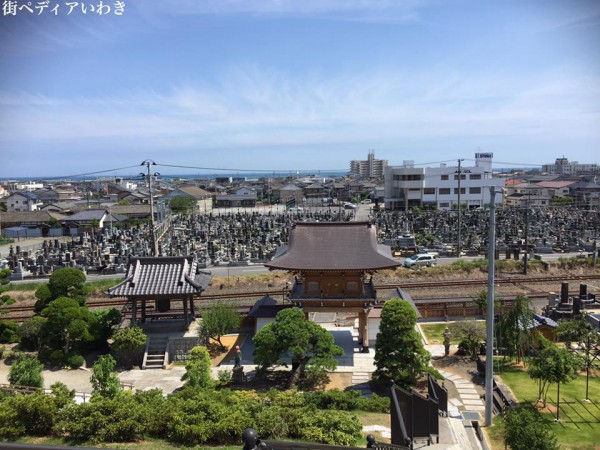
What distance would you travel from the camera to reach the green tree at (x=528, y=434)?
11.9 meters

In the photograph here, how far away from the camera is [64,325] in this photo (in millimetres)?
21594

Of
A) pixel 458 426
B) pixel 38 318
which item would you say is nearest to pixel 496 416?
pixel 458 426

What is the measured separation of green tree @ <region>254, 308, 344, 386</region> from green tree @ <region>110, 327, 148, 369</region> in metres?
5.94

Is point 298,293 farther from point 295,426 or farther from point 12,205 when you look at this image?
point 12,205

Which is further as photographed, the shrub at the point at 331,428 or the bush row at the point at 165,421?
the shrub at the point at 331,428

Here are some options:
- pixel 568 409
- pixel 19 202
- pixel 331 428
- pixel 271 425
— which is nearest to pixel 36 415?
pixel 271 425

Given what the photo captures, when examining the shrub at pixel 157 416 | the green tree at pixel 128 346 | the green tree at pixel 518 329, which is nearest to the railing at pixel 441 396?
the green tree at pixel 518 329

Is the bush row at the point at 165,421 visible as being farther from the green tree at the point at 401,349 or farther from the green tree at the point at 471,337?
the green tree at the point at 471,337

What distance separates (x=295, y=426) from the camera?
1321cm

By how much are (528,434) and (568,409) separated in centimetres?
581

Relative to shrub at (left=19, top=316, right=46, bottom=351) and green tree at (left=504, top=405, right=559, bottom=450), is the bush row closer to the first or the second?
green tree at (left=504, top=405, right=559, bottom=450)

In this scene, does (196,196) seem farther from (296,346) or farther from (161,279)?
(296,346)

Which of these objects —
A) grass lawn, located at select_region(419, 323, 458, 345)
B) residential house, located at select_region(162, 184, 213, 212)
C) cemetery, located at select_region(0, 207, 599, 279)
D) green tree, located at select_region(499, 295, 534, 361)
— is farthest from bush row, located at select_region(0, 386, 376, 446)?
residential house, located at select_region(162, 184, 213, 212)

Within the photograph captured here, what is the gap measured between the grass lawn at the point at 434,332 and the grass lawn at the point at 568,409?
414 centimetres
